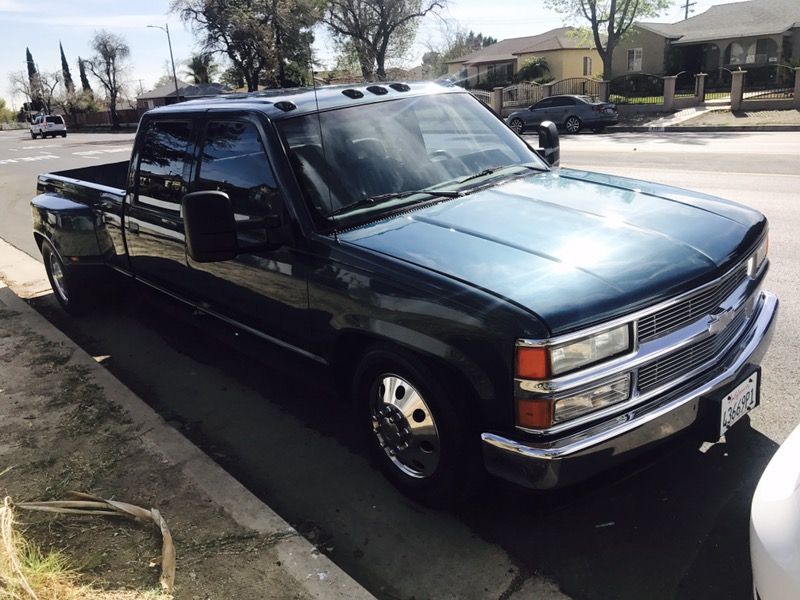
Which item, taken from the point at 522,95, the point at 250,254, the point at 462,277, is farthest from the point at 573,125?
the point at 462,277

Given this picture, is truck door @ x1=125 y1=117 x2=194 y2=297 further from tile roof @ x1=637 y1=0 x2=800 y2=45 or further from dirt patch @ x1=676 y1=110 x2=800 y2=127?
tile roof @ x1=637 y1=0 x2=800 y2=45

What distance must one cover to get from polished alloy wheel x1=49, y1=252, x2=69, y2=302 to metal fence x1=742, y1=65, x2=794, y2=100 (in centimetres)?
2888

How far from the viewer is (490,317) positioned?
2.63 m

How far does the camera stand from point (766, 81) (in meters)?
34.0

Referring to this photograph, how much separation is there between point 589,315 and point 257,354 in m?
2.29

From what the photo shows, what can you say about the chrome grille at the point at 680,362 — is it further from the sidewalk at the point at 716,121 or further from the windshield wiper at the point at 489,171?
the sidewalk at the point at 716,121

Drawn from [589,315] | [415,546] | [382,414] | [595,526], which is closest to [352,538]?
[415,546]

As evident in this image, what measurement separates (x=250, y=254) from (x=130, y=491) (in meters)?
1.37

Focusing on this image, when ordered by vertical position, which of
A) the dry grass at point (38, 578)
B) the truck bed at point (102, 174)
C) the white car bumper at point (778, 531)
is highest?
the truck bed at point (102, 174)

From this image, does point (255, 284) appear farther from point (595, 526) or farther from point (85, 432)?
point (595, 526)

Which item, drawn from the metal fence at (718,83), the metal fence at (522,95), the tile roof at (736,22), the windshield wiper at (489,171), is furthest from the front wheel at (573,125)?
the windshield wiper at (489,171)

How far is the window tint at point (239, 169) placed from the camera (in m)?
3.79

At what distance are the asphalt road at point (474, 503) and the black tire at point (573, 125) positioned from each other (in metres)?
21.9

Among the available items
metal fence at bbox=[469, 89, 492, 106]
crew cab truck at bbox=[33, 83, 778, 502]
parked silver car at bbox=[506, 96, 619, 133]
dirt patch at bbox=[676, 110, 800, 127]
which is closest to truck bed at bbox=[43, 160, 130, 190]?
crew cab truck at bbox=[33, 83, 778, 502]
